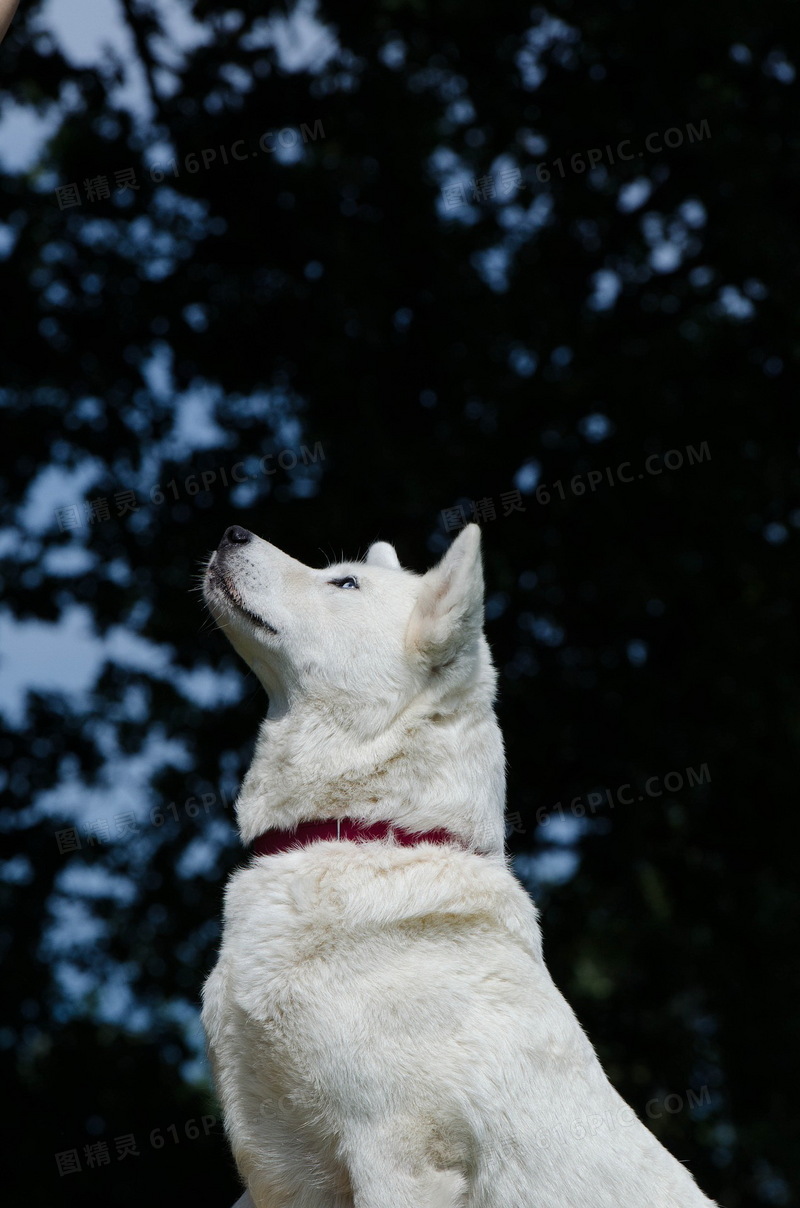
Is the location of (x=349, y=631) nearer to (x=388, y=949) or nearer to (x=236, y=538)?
(x=236, y=538)

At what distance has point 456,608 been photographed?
427 cm

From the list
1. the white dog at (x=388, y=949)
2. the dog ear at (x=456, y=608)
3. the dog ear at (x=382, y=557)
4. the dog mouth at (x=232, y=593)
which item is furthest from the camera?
the dog ear at (x=382, y=557)

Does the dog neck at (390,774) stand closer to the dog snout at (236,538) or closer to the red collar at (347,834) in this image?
the red collar at (347,834)

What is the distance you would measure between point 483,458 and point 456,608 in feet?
17.2

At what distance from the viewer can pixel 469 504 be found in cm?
912

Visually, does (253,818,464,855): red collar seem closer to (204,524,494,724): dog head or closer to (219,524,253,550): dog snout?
(204,524,494,724): dog head

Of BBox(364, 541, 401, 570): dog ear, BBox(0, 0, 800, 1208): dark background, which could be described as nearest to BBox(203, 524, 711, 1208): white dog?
BBox(364, 541, 401, 570): dog ear

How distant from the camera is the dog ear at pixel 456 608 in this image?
13.9ft

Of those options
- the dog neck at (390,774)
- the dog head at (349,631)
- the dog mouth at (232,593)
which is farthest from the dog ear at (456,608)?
the dog mouth at (232,593)

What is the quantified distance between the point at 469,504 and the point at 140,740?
10.8 feet

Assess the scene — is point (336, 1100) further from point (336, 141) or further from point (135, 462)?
point (336, 141)

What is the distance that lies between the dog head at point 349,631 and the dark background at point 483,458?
457cm

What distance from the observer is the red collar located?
4082mm

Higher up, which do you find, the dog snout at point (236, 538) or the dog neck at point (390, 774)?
the dog snout at point (236, 538)
